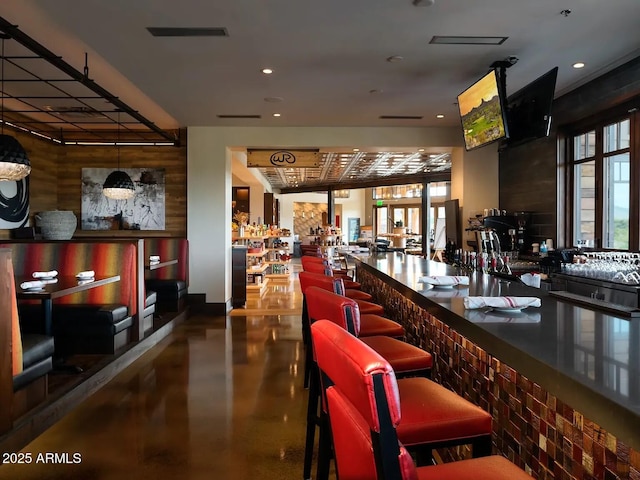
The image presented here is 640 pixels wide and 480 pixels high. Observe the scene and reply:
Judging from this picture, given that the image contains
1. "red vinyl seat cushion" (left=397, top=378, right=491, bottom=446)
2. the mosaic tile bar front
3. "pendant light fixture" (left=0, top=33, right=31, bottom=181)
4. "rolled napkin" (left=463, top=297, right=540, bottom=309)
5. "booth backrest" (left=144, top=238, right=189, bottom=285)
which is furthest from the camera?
"booth backrest" (left=144, top=238, right=189, bottom=285)

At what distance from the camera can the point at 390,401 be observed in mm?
931

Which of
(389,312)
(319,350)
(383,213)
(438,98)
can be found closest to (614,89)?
(438,98)

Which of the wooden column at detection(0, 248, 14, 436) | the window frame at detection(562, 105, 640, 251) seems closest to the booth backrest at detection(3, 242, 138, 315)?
the wooden column at detection(0, 248, 14, 436)

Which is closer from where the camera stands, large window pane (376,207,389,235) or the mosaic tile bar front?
the mosaic tile bar front

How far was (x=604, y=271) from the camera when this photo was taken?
4.32 meters

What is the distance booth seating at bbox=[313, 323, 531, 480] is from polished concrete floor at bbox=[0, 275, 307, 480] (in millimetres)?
1543

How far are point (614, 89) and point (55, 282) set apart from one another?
19.8 ft

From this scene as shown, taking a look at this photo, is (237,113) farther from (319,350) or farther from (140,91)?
(319,350)

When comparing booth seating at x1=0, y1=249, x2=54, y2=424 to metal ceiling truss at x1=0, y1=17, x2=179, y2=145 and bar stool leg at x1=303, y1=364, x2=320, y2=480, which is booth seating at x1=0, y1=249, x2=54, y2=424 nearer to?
bar stool leg at x1=303, y1=364, x2=320, y2=480

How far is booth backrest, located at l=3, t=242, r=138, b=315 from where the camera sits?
4.91 metres

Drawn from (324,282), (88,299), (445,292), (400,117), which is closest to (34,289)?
(88,299)

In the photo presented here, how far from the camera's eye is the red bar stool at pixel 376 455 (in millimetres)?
949

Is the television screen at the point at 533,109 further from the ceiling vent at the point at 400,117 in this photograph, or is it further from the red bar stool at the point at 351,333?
the red bar stool at the point at 351,333

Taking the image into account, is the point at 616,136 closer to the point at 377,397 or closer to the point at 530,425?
the point at 530,425
